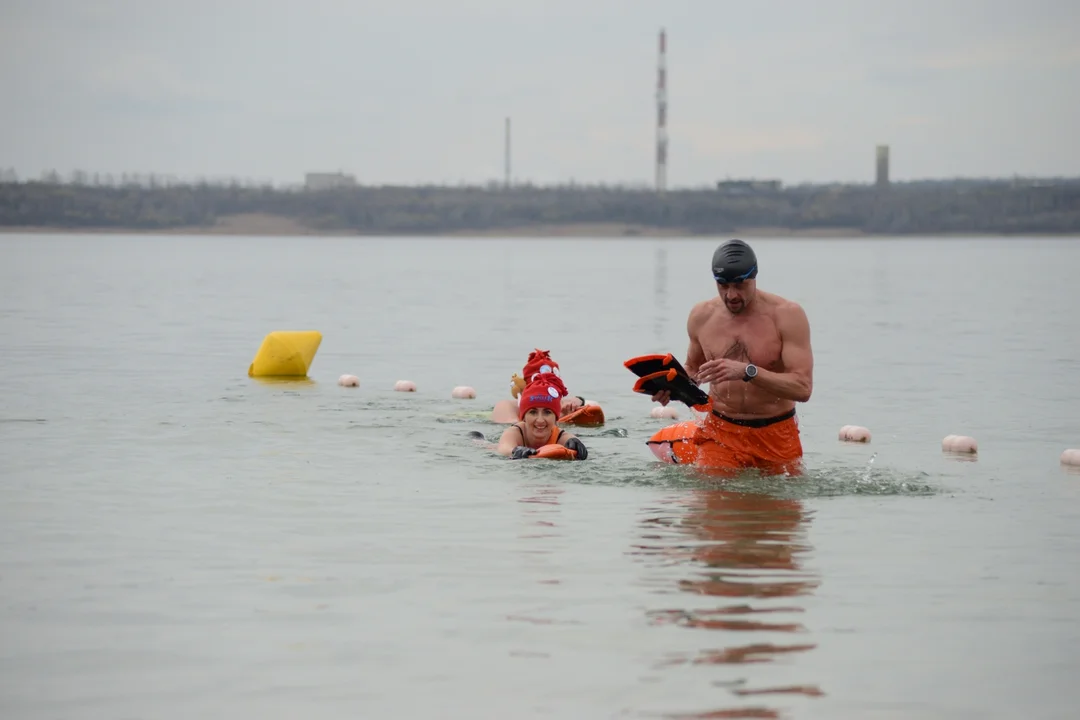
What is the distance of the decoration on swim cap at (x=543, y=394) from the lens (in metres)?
13.2

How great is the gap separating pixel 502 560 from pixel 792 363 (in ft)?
11.1

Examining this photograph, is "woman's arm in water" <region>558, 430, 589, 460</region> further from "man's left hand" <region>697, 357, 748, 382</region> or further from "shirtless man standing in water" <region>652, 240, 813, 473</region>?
"man's left hand" <region>697, 357, 748, 382</region>

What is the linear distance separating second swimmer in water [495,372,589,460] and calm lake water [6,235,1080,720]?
275 mm

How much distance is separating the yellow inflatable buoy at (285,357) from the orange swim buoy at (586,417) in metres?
6.43

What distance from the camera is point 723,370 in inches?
408

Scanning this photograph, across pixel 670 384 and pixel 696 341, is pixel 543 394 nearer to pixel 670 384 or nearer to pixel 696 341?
pixel 696 341

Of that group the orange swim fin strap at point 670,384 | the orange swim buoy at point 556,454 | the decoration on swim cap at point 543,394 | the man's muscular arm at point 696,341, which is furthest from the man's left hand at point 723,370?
the decoration on swim cap at point 543,394

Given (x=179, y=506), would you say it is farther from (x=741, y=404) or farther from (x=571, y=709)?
(x=571, y=709)

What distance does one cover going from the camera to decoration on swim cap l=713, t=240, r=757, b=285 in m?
10.9

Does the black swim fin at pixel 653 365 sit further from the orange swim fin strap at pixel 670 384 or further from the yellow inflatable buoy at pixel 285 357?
the yellow inflatable buoy at pixel 285 357

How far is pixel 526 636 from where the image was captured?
705 centimetres

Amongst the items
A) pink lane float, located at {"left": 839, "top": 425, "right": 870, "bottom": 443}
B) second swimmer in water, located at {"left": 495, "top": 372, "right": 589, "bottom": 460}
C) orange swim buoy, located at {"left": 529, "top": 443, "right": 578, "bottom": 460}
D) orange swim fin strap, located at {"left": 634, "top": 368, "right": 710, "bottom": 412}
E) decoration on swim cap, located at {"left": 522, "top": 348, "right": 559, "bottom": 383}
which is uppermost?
orange swim fin strap, located at {"left": 634, "top": 368, "right": 710, "bottom": 412}

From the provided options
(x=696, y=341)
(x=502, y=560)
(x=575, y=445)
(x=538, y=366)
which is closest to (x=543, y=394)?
(x=538, y=366)

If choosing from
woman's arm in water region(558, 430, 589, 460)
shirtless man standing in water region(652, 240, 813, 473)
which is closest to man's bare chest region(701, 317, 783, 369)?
shirtless man standing in water region(652, 240, 813, 473)
